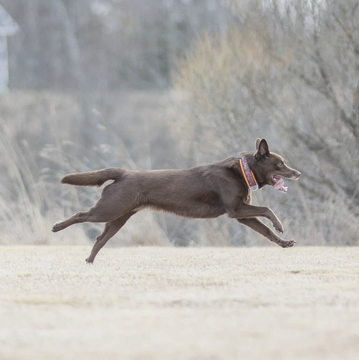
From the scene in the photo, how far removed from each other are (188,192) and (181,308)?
238cm

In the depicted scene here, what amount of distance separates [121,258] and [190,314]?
2848 mm

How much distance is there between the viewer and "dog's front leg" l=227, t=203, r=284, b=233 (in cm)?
616

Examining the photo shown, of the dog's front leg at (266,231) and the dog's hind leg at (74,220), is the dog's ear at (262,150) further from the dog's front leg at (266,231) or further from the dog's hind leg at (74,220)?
the dog's hind leg at (74,220)

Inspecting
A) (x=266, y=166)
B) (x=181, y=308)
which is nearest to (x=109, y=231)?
(x=266, y=166)

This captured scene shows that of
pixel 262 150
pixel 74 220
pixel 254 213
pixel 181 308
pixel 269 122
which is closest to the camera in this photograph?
pixel 181 308

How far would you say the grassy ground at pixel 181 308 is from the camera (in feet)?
10.4

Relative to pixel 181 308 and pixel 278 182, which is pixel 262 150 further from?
pixel 181 308

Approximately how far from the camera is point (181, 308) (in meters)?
4.05

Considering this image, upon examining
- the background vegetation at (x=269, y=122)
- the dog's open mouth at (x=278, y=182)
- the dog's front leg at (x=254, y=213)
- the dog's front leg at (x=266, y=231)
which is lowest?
the background vegetation at (x=269, y=122)

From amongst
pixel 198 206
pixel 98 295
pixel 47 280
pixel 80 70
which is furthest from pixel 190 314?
pixel 80 70

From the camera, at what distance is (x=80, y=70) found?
1075 inches

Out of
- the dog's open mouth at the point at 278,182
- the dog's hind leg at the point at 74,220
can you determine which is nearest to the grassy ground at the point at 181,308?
the dog's hind leg at the point at 74,220

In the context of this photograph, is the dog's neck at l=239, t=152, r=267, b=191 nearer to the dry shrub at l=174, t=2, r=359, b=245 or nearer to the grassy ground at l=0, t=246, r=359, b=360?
the grassy ground at l=0, t=246, r=359, b=360

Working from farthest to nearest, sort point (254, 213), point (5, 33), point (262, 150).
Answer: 1. point (5, 33)
2. point (262, 150)
3. point (254, 213)
